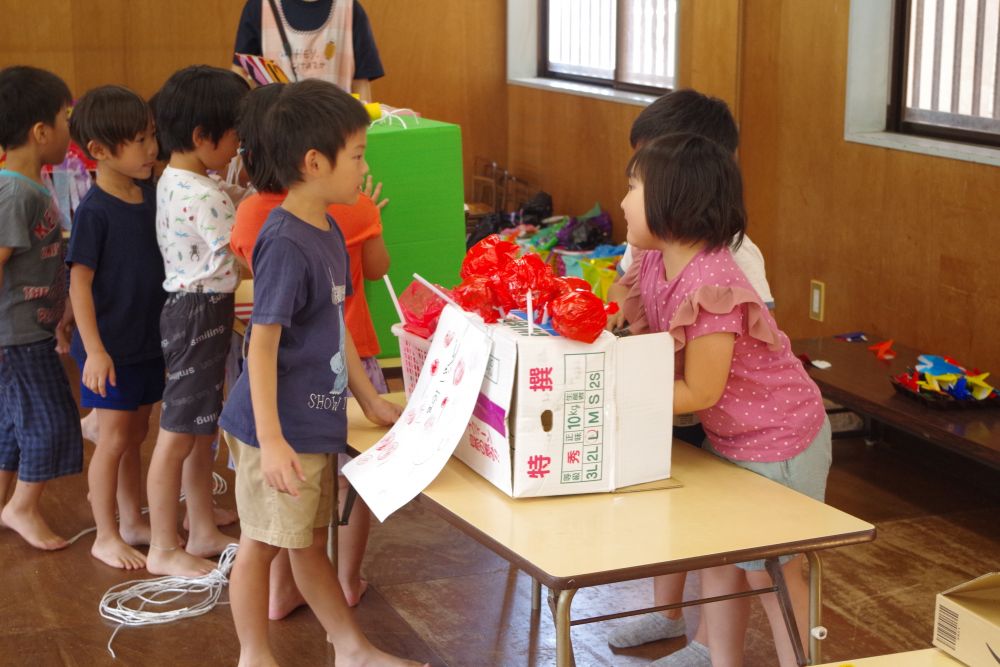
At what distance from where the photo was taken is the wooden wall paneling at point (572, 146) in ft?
19.6

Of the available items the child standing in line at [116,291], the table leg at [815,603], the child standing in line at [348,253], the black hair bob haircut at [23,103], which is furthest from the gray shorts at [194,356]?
the table leg at [815,603]

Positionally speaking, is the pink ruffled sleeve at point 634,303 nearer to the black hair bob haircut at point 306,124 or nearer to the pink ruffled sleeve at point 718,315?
the pink ruffled sleeve at point 718,315

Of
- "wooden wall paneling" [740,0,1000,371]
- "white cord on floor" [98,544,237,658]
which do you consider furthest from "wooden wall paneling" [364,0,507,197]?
"white cord on floor" [98,544,237,658]

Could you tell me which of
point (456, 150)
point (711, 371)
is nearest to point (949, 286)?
point (456, 150)

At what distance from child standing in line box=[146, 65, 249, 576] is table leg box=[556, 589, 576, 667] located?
1529mm

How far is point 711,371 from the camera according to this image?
1.97 metres

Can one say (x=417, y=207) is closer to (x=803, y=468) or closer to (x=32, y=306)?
(x=32, y=306)

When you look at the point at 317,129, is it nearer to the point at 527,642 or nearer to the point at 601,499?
the point at 601,499

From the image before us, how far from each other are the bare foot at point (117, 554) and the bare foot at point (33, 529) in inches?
5.0

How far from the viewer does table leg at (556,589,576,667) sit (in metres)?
1.64

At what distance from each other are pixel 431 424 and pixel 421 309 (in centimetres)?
32

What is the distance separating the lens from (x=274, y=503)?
89.4 inches

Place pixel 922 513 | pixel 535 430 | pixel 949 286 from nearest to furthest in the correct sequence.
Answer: pixel 535 430 → pixel 922 513 → pixel 949 286

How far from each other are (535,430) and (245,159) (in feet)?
3.01
